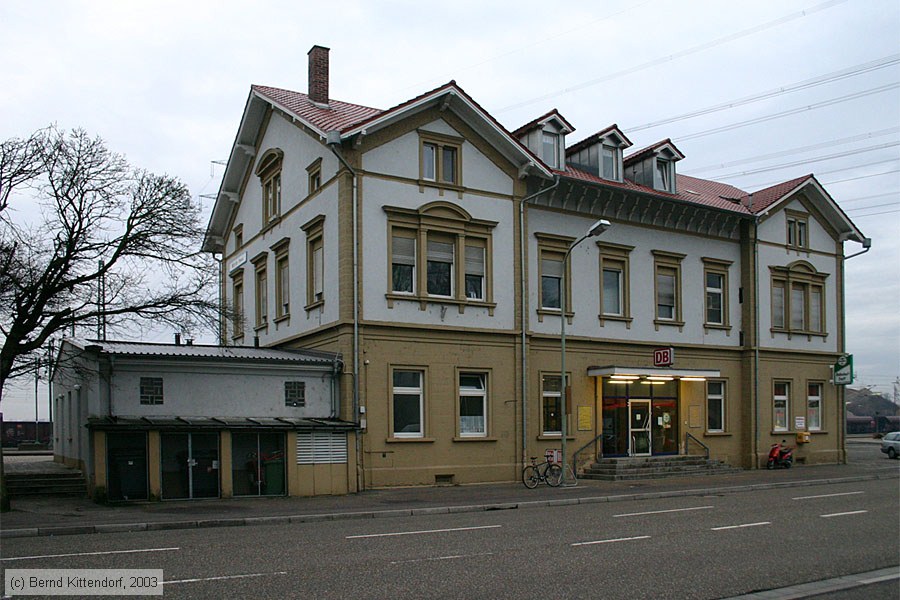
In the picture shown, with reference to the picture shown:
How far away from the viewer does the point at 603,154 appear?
107 ft

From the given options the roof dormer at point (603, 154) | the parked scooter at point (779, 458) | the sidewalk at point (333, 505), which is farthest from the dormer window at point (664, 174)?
the sidewalk at point (333, 505)

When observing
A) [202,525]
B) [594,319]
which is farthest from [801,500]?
[202,525]

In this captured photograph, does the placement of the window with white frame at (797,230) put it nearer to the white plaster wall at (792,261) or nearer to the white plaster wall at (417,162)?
the white plaster wall at (792,261)

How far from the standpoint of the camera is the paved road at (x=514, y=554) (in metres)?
9.80

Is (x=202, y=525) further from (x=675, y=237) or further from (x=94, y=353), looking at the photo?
(x=675, y=237)

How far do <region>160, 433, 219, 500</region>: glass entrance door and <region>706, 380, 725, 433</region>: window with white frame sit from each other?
19.4 metres

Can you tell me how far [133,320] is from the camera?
72.1ft

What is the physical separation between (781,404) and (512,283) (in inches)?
581

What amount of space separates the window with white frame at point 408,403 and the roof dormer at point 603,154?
36.5 feet

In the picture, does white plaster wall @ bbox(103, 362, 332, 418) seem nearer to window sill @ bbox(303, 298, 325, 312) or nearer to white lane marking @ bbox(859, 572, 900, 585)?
window sill @ bbox(303, 298, 325, 312)

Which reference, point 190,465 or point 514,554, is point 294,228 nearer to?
point 190,465

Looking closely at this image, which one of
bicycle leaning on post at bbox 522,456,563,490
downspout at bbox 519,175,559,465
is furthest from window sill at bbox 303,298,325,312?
bicycle leaning on post at bbox 522,456,563,490

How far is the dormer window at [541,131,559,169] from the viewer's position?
100.0ft

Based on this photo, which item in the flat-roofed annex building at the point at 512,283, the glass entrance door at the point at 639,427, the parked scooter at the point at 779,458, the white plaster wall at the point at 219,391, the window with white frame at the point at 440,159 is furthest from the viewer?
the parked scooter at the point at 779,458
